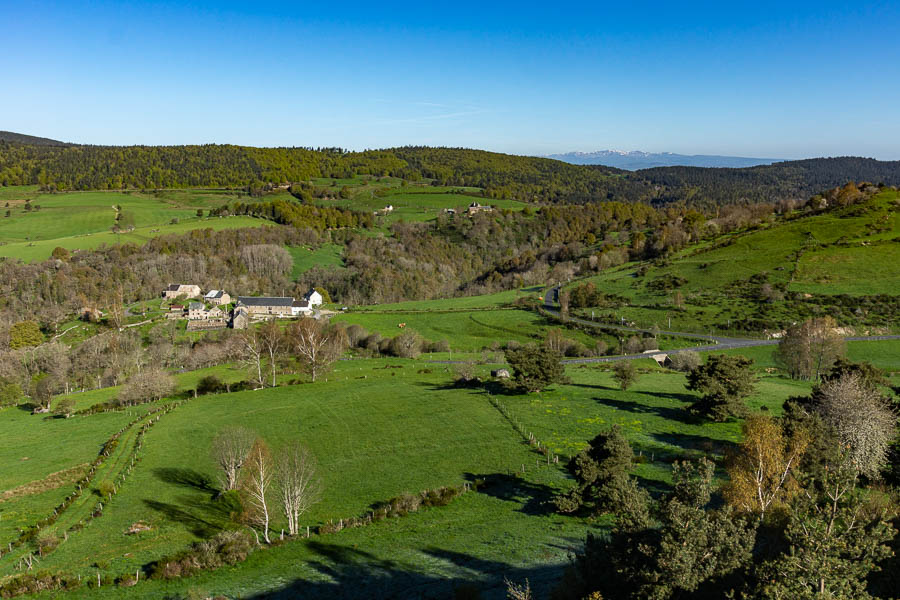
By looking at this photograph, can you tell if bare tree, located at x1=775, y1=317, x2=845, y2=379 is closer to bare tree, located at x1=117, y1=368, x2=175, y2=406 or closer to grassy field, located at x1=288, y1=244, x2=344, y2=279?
bare tree, located at x1=117, y1=368, x2=175, y2=406

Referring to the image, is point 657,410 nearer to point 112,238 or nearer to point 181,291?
point 181,291

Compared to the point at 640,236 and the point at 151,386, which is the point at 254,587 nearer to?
the point at 151,386

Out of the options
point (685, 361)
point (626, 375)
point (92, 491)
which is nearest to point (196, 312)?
point (92, 491)

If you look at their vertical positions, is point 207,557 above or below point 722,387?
below

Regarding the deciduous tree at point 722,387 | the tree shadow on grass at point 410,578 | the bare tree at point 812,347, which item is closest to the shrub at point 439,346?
the deciduous tree at point 722,387

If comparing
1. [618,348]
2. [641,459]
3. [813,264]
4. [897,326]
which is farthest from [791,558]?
[813,264]

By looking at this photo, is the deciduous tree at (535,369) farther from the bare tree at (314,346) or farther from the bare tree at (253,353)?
the bare tree at (253,353)
